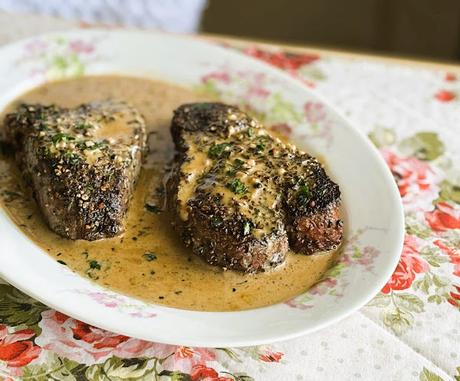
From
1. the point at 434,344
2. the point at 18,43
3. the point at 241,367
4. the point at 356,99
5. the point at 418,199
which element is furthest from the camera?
the point at 356,99

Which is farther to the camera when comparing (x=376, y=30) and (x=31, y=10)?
(x=376, y=30)

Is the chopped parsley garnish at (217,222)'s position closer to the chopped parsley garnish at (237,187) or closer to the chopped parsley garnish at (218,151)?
the chopped parsley garnish at (237,187)

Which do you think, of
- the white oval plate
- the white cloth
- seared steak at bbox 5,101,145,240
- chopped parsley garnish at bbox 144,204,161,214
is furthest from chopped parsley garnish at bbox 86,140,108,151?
the white cloth

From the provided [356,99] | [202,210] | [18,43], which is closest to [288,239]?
[202,210]


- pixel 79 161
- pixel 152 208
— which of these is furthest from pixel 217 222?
pixel 79 161

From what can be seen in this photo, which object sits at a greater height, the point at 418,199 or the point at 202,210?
the point at 202,210

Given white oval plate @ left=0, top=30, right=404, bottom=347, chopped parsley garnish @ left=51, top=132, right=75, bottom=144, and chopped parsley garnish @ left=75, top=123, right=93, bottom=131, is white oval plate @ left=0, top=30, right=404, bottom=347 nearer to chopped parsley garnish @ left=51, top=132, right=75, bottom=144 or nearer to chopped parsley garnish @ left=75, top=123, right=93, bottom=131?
chopped parsley garnish @ left=51, top=132, right=75, bottom=144

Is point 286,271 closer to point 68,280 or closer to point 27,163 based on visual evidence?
point 68,280
